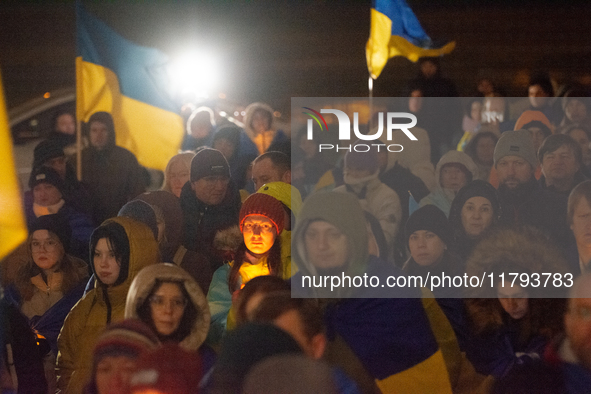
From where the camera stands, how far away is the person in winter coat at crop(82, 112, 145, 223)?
4824 millimetres

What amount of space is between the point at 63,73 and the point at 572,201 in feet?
25.1

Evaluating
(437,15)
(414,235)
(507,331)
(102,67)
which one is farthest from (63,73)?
(507,331)

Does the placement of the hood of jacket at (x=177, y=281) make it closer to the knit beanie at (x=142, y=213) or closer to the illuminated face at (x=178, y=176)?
the knit beanie at (x=142, y=213)

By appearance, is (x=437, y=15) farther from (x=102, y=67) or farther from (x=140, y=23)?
(x=102, y=67)

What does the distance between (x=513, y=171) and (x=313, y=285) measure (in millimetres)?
1564

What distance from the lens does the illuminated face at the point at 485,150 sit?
4.52 metres

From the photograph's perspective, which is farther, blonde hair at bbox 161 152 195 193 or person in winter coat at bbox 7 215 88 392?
blonde hair at bbox 161 152 195 193

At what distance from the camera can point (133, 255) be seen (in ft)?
10.3

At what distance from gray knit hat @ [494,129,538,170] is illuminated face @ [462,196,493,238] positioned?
1.91ft

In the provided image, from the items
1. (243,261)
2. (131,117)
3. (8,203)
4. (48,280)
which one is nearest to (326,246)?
(243,261)

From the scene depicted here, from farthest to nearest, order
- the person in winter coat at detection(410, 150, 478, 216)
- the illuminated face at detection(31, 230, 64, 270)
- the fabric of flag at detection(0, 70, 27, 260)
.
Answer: the person in winter coat at detection(410, 150, 478, 216), the illuminated face at detection(31, 230, 64, 270), the fabric of flag at detection(0, 70, 27, 260)

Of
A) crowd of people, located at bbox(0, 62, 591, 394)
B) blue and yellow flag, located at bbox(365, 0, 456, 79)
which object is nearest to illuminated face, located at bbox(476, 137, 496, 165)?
crowd of people, located at bbox(0, 62, 591, 394)

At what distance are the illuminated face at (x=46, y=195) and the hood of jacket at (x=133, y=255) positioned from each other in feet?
4.54

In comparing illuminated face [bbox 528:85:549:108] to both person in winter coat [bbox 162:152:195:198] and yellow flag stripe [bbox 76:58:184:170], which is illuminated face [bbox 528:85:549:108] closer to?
person in winter coat [bbox 162:152:195:198]
